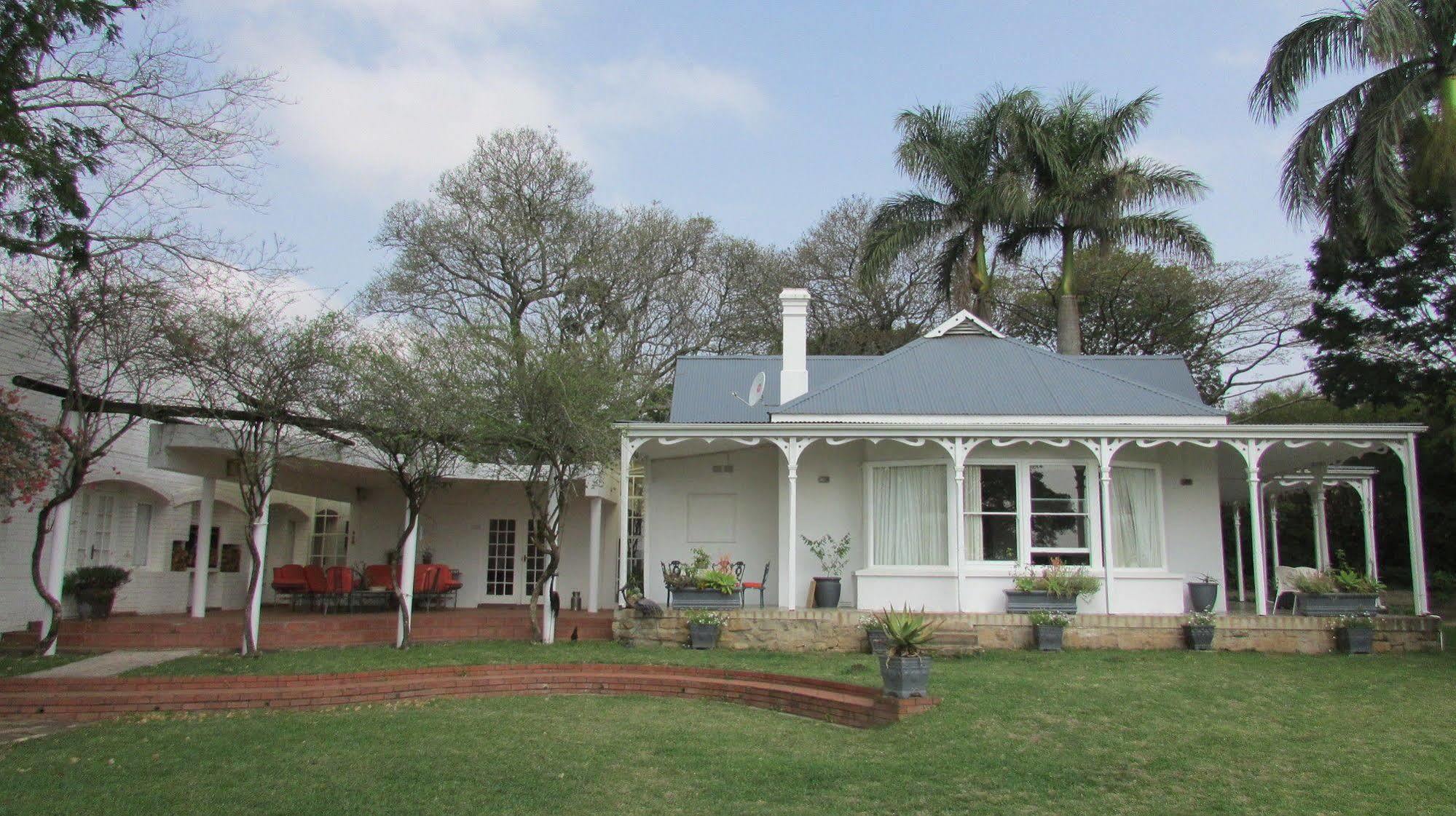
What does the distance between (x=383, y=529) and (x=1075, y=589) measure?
13.3 m

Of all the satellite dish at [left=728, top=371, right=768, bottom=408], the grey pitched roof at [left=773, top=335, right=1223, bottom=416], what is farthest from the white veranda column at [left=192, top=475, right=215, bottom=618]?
the grey pitched roof at [left=773, top=335, right=1223, bottom=416]

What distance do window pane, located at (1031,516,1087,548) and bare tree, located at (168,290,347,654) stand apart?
995 cm

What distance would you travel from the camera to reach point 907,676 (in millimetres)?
8898

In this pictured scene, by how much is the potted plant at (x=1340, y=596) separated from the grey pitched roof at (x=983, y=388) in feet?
9.00

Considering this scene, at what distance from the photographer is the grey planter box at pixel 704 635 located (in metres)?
13.7

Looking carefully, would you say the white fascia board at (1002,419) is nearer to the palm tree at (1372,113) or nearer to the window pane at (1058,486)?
the window pane at (1058,486)

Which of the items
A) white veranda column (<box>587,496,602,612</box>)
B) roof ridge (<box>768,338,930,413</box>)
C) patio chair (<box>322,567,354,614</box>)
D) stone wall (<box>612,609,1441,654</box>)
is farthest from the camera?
white veranda column (<box>587,496,602,612</box>)

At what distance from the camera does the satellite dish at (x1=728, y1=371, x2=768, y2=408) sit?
17781 millimetres

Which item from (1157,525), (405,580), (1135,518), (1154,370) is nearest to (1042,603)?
(1135,518)

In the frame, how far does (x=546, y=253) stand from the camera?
97.0 feet

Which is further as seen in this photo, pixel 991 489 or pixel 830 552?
pixel 830 552

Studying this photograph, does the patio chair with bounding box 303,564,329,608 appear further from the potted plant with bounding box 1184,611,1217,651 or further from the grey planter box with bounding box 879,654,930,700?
the potted plant with bounding box 1184,611,1217,651

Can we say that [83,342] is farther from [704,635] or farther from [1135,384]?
[1135,384]

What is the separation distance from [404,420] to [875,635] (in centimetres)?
681
